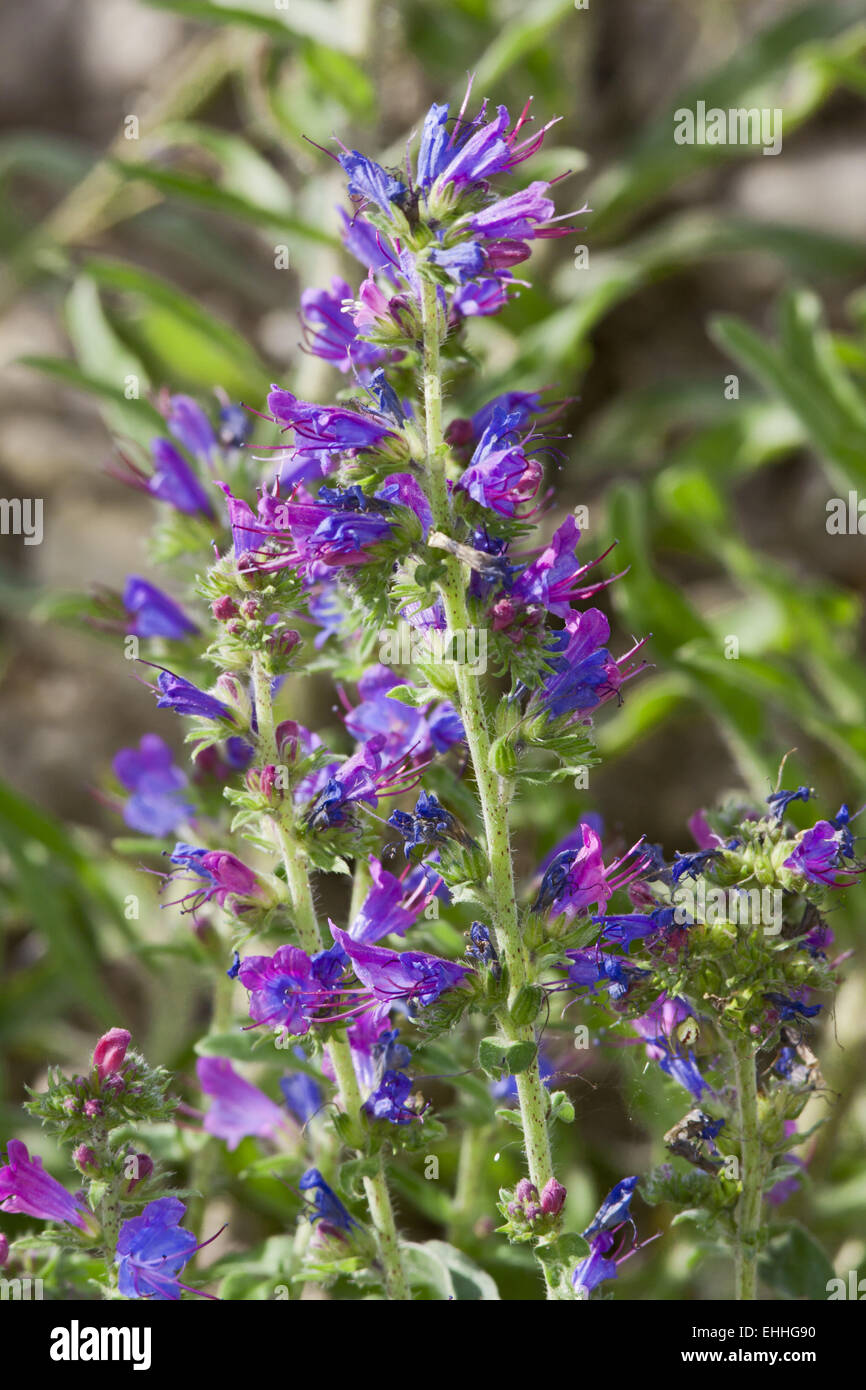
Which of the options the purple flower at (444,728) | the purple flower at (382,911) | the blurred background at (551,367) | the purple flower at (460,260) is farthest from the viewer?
the blurred background at (551,367)

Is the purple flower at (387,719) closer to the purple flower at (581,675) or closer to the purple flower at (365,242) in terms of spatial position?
the purple flower at (581,675)

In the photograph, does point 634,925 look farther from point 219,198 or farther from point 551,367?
point 219,198

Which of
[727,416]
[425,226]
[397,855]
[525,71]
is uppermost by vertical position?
[525,71]

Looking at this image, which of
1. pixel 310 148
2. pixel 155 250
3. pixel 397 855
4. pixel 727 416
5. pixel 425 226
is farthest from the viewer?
pixel 155 250

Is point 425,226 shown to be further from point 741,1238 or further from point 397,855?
point 741,1238

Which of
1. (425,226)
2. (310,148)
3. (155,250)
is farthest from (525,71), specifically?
(425,226)
